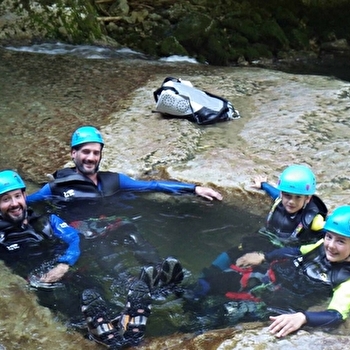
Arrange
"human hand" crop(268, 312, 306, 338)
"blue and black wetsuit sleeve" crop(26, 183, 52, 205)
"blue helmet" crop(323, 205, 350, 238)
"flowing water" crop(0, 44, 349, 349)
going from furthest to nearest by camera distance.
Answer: "blue and black wetsuit sleeve" crop(26, 183, 52, 205) → "flowing water" crop(0, 44, 349, 349) → "blue helmet" crop(323, 205, 350, 238) → "human hand" crop(268, 312, 306, 338)

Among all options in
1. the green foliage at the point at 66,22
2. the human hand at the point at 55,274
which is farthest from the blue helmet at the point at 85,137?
the green foliage at the point at 66,22

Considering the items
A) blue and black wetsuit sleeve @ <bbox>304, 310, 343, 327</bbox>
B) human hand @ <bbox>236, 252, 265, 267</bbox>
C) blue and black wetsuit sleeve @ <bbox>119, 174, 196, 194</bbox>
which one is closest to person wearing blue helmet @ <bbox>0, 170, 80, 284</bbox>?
blue and black wetsuit sleeve @ <bbox>119, 174, 196, 194</bbox>

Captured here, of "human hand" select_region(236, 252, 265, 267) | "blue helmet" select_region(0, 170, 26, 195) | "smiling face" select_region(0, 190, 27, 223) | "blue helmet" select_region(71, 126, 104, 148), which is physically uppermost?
"blue helmet" select_region(71, 126, 104, 148)

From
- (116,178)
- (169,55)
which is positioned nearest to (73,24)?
(169,55)

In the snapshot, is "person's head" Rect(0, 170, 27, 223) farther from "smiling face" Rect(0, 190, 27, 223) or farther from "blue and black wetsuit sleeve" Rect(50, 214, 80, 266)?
"blue and black wetsuit sleeve" Rect(50, 214, 80, 266)

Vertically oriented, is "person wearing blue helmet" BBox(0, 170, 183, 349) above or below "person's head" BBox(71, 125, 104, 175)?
below

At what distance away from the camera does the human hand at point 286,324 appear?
4211 mm

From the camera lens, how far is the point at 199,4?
51.8ft

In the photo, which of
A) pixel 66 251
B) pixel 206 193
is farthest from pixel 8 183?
pixel 206 193

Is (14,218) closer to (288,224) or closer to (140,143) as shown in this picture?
(288,224)

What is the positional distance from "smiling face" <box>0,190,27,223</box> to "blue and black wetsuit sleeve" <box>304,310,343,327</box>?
275 cm

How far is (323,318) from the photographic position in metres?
4.27

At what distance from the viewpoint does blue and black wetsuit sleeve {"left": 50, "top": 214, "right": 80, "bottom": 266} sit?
5.25 meters

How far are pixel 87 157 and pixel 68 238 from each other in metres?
1.15
